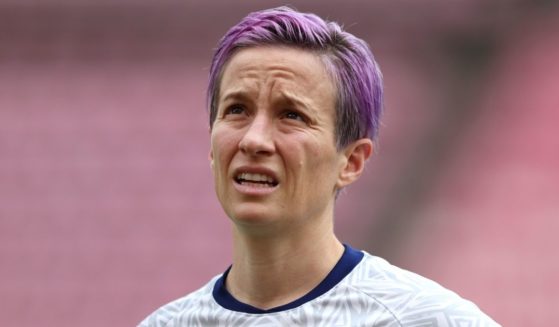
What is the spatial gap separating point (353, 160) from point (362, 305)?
12.7 inches

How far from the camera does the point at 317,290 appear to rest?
2.16 m

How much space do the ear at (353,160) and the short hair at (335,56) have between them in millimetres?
17

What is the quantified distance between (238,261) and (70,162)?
184 inches

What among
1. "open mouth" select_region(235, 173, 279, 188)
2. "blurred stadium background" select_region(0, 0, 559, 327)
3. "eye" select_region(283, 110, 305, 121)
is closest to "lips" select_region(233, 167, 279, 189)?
"open mouth" select_region(235, 173, 279, 188)

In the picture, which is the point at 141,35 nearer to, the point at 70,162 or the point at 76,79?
the point at 76,79

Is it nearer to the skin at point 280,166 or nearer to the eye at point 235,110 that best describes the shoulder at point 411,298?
the skin at point 280,166

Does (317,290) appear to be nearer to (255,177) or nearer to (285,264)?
(285,264)

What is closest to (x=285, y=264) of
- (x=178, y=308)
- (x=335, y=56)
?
(x=178, y=308)

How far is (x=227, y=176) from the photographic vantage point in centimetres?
210

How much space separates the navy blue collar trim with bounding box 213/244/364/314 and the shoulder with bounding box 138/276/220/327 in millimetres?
44

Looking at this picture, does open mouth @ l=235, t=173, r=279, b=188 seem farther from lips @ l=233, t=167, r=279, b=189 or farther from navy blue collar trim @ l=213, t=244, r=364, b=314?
navy blue collar trim @ l=213, t=244, r=364, b=314

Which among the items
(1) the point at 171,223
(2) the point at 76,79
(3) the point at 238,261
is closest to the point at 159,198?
(1) the point at 171,223

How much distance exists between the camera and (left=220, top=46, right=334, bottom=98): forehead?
6.98ft

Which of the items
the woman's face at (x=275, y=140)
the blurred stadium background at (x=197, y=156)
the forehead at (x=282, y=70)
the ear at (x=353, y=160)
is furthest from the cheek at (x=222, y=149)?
the blurred stadium background at (x=197, y=156)
